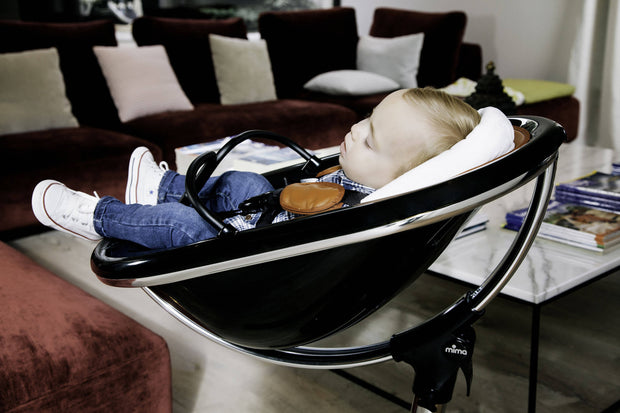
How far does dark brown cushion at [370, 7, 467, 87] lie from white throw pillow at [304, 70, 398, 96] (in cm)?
35

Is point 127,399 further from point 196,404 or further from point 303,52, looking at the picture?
point 303,52

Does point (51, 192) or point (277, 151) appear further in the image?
point (277, 151)

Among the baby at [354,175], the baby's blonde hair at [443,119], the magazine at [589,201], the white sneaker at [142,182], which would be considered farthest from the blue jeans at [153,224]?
the magazine at [589,201]

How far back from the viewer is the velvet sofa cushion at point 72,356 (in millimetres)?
1021

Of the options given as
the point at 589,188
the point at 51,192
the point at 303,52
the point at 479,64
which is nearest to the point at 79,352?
the point at 51,192

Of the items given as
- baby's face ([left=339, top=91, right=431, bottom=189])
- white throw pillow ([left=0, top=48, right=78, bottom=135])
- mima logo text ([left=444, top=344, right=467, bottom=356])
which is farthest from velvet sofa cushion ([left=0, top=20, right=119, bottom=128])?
mima logo text ([left=444, top=344, right=467, bottom=356])

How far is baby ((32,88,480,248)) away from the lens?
3.04 feet

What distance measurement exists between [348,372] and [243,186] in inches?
23.0

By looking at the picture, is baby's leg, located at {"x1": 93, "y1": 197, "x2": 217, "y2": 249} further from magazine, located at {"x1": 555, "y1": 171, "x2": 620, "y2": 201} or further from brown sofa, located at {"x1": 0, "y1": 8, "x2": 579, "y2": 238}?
brown sofa, located at {"x1": 0, "y1": 8, "x2": 579, "y2": 238}

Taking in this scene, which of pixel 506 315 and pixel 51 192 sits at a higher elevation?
pixel 51 192

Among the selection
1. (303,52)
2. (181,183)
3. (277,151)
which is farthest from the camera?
(303,52)

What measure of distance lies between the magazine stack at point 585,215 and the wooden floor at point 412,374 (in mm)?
326

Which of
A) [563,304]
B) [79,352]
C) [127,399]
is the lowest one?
[563,304]

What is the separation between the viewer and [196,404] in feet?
4.51
